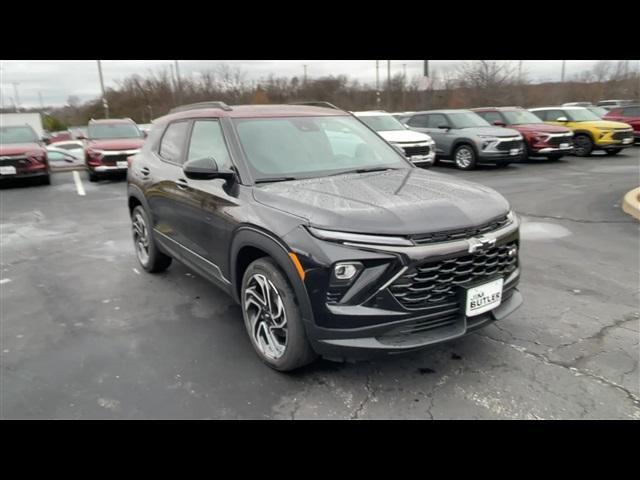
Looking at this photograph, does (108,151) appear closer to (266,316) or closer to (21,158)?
(21,158)

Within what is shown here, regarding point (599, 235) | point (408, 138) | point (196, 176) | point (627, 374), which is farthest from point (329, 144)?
point (408, 138)

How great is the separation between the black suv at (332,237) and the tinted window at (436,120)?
1069 centimetres

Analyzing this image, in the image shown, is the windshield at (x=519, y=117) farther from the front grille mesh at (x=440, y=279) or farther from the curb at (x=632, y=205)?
the front grille mesh at (x=440, y=279)

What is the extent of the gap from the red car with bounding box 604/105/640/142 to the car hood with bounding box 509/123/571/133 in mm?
5351

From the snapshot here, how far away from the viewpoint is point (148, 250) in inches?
207

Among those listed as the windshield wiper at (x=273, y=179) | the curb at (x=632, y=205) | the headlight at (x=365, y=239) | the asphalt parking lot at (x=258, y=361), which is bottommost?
the curb at (x=632, y=205)

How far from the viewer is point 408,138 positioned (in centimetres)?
1234

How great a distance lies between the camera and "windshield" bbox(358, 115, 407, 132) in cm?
1331

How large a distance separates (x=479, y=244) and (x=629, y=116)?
63.6ft

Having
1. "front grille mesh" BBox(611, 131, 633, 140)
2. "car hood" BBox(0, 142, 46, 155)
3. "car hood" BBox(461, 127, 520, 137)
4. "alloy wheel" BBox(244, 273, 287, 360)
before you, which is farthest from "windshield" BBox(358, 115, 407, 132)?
"alloy wheel" BBox(244, 273, 287, 360)

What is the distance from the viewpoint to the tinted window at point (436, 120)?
14148mm

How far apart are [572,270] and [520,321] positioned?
1.63 m

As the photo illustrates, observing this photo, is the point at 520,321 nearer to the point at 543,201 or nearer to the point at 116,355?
the point at 116,355

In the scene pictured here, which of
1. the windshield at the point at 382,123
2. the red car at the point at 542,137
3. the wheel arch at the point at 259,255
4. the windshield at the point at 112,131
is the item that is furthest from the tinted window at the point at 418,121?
the wheel arch at the point at 259,255
